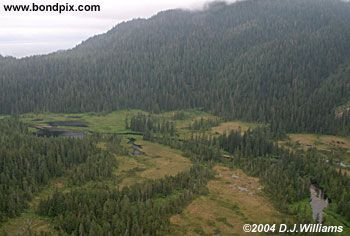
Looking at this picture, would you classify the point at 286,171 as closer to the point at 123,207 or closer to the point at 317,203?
the point at 317,203

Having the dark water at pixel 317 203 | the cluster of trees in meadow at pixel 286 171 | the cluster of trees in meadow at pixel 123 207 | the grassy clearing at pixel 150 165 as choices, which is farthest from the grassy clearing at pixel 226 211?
the grassy clearing at pixel 150 165

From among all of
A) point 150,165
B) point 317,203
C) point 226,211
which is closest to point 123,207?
point 226,211

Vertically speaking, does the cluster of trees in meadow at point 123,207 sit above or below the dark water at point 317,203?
above

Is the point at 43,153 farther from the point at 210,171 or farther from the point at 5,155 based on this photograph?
the point at 210,171

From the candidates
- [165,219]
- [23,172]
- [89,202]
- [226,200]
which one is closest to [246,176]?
[226,200]

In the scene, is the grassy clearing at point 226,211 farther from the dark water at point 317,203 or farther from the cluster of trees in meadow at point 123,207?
the dark water at point 317,203

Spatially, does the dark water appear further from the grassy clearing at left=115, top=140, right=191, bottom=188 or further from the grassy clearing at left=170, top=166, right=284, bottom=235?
the grassy clearing at left=115, top=140, right=191, bottom=188
